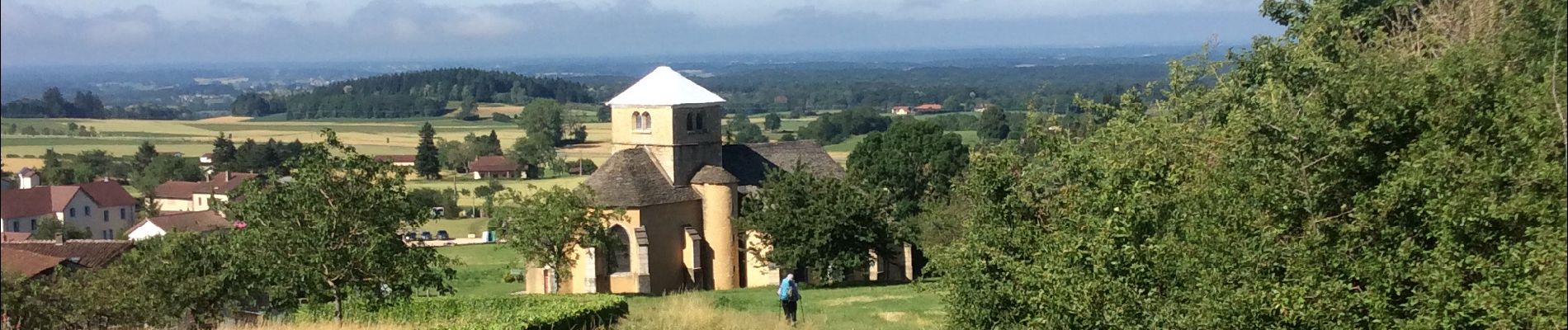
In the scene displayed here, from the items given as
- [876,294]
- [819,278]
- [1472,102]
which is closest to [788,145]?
[819,278]

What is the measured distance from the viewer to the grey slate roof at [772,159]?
46.0 meters

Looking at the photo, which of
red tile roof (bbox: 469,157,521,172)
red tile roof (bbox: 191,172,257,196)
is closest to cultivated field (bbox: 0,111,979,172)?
red tile roof (bbox: 191,172,257,196)

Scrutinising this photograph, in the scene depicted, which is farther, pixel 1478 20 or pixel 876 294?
pixel 876 294

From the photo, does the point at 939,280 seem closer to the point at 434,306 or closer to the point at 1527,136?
the point at 434,306

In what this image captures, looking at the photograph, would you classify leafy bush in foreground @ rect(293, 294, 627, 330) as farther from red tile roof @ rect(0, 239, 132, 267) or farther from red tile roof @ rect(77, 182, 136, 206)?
red tile roof @ rect(0, 239, 132, 267)

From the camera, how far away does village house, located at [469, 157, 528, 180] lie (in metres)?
94.4

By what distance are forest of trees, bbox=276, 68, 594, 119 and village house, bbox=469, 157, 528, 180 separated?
94.8ft

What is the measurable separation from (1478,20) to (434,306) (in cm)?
1490

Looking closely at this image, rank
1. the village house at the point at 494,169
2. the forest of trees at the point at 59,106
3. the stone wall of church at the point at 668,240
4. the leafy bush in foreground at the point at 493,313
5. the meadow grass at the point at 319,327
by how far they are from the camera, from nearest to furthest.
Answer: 1. the forest of trees at the point at 59,106
2. the meadow grass at the point at 319,327
3. the leafy bush in foreground at the point at 493,313
4. the stone wall of church at the point at 668,240
5. the village house at the point at 494,169

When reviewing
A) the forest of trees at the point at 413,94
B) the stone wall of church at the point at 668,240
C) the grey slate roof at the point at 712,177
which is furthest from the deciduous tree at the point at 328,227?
the forest of trees at the point at 413,94

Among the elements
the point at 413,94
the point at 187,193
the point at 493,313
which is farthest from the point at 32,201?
the point at 413,94

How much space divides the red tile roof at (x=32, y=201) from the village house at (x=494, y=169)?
209 feet

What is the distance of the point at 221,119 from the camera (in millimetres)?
105812

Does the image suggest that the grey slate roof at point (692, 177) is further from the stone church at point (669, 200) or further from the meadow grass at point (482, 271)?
the meadow grass at point (482, 271)
